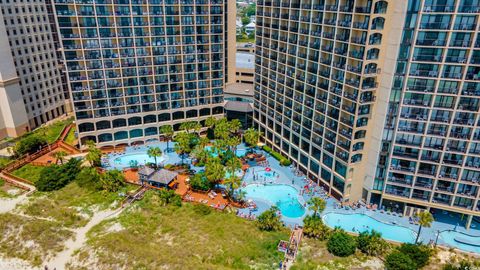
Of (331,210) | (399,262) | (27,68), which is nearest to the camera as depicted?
(399,262)

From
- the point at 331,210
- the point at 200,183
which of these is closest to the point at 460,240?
the point at 331,210

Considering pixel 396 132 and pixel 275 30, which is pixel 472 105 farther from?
pixel 275 30

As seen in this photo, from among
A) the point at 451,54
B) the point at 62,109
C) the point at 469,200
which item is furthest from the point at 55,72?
the point at 469,200

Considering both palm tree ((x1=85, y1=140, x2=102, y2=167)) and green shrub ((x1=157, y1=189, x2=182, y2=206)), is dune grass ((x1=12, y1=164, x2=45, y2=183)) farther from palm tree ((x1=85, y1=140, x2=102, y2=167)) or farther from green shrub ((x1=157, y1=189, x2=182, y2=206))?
green shrub ((x1=157, y1=189, x2=182, y2=206))

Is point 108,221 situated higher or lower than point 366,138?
lower

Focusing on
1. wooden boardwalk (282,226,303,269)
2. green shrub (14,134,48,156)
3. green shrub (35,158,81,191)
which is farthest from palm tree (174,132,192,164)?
green shrub (14,134,48,156)

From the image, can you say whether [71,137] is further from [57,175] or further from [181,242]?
[181,242]

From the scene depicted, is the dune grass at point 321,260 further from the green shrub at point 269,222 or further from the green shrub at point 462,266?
the green shrub at point 462,266
